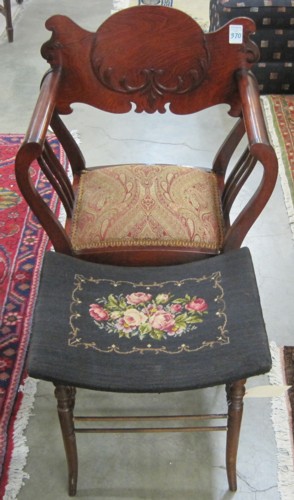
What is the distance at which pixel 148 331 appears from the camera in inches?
49.1

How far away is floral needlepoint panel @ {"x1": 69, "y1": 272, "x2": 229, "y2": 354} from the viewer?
1.22 m

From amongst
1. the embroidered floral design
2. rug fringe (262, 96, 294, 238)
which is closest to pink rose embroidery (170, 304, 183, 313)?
the embroidered floral design

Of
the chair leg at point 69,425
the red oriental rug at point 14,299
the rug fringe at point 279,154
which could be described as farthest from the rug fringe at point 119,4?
the chair leg at point 69,425

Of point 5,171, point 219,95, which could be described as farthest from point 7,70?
point 219,95

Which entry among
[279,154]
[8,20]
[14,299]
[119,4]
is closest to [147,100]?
[14,299]

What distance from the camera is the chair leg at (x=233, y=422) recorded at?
1.23 metres

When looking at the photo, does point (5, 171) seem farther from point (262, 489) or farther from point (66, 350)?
point (262, 489)

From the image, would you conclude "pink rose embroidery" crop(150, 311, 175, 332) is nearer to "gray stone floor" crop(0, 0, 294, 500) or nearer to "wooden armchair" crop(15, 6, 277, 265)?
"wooden armchair" crop(15, 6, 277, 265)

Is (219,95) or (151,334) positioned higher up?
(219,95)

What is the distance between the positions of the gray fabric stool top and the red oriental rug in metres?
0.47

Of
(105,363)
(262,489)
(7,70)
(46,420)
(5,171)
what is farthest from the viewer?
(7,70)

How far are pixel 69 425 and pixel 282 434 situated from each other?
0.60 meters

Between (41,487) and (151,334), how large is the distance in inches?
21.1

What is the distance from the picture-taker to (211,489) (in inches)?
57.0
